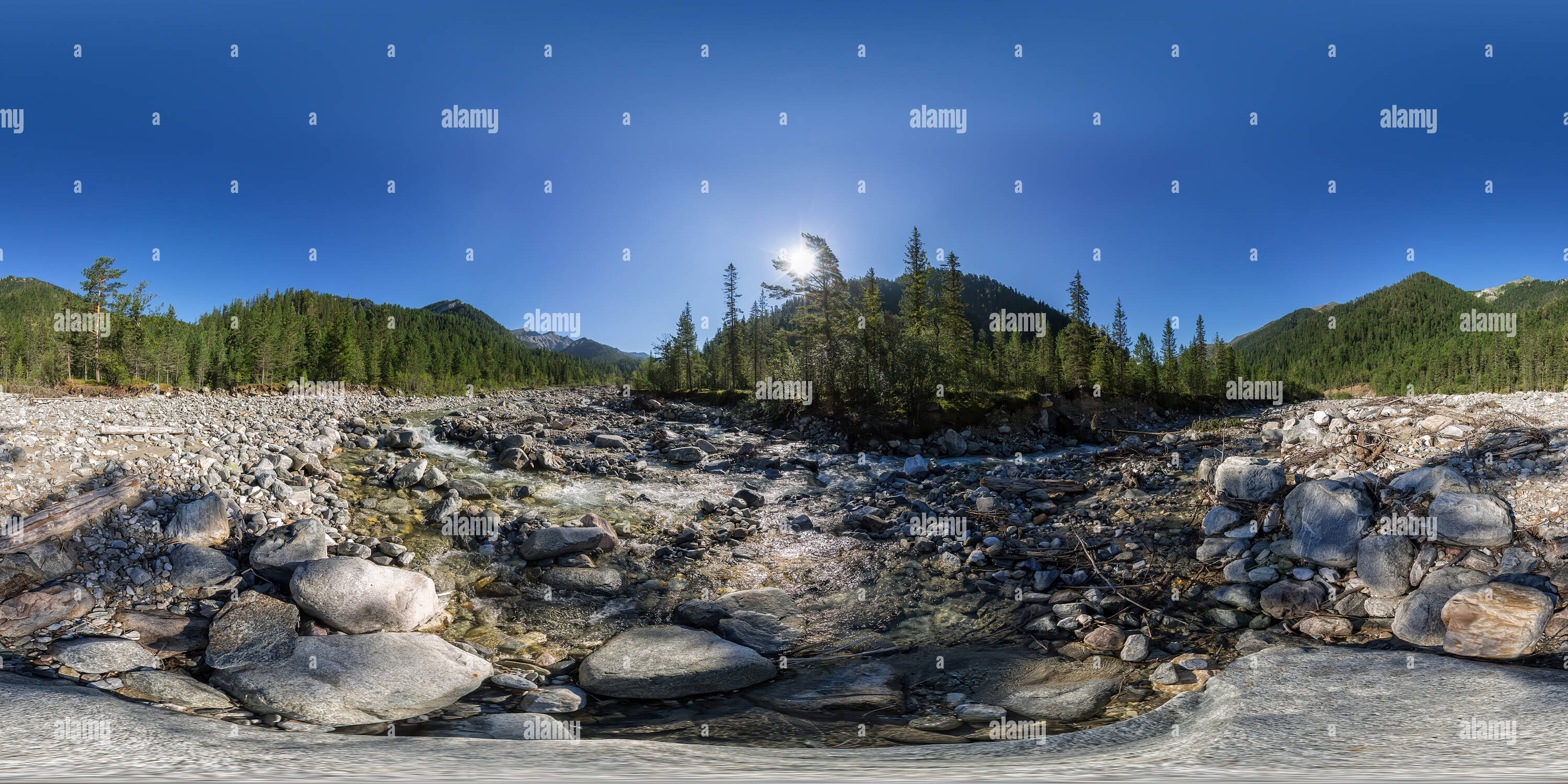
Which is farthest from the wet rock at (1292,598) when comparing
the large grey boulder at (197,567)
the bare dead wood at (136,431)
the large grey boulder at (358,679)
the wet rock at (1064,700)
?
the bare dead wood at (136,431)

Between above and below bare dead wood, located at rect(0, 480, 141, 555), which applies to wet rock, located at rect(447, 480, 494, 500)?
below

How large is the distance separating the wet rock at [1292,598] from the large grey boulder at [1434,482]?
2.04 meters

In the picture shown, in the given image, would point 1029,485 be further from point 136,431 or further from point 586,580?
point 136,431

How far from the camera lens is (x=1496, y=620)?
5.74 metres

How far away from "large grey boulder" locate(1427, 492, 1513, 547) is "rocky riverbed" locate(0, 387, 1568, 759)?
27mm

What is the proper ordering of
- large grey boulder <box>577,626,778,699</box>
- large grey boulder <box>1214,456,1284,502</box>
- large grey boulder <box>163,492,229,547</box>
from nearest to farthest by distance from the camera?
large grey boulder <box>577,626,778,699</box> → large grey boulder <box>163,492,229,547</box> → large grey boulder <box>1214,456,1284,502</box>

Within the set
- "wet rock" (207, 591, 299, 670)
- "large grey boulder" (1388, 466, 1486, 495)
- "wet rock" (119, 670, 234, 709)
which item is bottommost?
"wet rock" (119, 670, 234, 709)

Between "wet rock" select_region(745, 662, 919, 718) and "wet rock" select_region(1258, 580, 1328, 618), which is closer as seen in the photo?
"wet rock" select_region(745, 662, 919, 718)

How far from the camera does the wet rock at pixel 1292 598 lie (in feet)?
23.4

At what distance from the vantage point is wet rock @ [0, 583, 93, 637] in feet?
20.4

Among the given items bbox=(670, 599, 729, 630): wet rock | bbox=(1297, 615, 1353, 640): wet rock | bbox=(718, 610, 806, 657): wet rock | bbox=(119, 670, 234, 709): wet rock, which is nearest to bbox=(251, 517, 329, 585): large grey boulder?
bbox=(119, 670, 234, 709): wet rock

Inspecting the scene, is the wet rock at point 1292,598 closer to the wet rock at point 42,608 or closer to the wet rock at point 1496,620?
the wet rock at point 1496,620

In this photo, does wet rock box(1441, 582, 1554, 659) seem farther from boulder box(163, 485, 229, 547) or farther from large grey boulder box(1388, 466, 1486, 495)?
boulder box(163, 485, 229, 547)

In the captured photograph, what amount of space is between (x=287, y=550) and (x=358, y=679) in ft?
11.8
